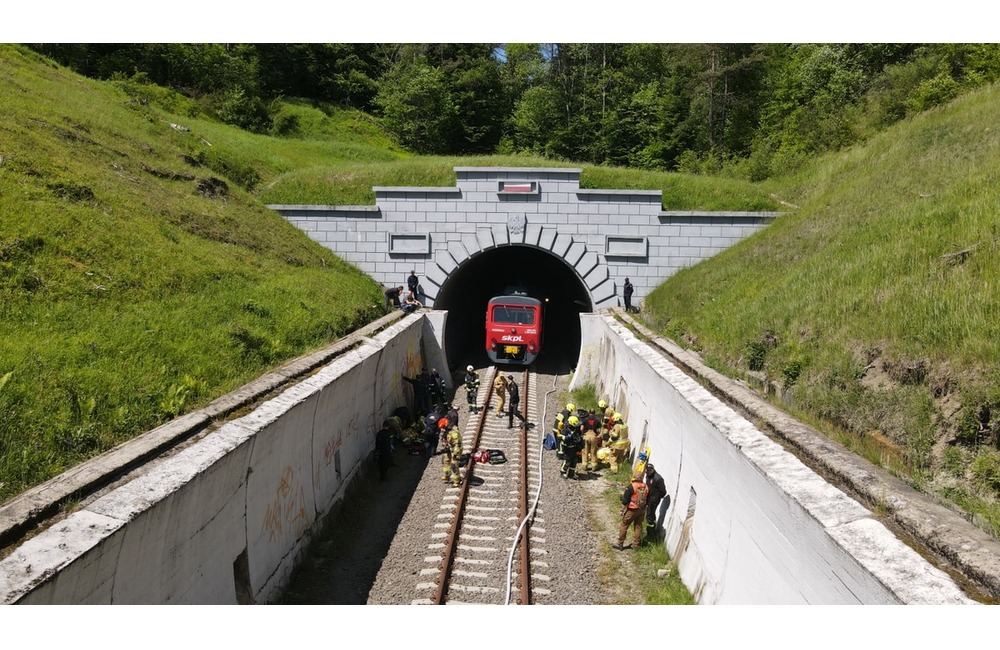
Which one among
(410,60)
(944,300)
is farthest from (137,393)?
(410,60)

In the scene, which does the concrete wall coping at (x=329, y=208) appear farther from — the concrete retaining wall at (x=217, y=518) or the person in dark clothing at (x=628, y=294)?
the concrete retaining wall at (x=217, y=518)

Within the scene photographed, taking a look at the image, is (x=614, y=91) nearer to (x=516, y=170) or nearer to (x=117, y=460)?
(x=516, y=170)

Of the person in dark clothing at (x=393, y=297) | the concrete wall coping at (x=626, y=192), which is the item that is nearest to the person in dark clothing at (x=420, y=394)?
the person in dark clothing at (x=393, y=297)

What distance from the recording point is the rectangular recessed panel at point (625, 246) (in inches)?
976

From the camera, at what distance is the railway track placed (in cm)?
974

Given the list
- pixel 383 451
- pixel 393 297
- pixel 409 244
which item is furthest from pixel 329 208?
pixel 383 451

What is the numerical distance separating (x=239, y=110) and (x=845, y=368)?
143ft

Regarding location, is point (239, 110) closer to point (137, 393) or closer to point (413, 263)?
point (413, 263)

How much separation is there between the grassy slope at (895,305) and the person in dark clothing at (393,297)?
9.30 metres

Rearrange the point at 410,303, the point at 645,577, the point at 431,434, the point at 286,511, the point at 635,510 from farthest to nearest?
the point at 410,303
the point at 431,434
the point at 635,510
the point at 645,577
the point at 286,511

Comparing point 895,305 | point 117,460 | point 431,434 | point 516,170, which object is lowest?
point 431,434

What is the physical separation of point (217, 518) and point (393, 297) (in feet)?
55.6

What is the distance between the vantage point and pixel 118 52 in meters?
43.4

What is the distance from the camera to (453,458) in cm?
1425
